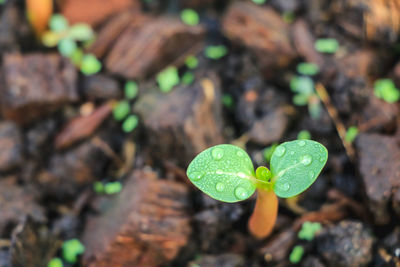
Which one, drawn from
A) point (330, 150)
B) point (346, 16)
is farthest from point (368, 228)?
point (346, 16)

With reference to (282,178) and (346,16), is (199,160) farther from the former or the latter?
(346,16)

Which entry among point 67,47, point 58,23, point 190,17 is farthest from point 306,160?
point 58,23

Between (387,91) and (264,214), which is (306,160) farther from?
(387,91)

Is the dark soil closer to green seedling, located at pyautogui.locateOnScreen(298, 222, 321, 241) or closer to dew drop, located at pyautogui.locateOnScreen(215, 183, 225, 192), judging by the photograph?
green seedling, located at pyautogui.locateOnScreen(298, 222, 321, 241)

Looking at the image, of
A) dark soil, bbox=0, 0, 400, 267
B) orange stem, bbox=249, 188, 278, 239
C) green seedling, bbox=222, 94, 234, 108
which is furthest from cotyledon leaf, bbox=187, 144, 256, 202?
green seedling, bbox=222, 94, 234, 108

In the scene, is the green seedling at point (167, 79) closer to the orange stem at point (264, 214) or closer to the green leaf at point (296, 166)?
the orange stem at point (264, 214)

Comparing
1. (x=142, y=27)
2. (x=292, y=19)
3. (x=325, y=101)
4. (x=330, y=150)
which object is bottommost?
(x=330, y=150)
